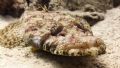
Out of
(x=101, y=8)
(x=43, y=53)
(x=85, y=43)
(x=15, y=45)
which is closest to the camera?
(x=85, y=43)

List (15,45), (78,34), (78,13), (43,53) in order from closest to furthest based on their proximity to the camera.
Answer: (78,34)
(43,53)
(15,45)
(78,13)

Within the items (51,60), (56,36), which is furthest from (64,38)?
(51,60)

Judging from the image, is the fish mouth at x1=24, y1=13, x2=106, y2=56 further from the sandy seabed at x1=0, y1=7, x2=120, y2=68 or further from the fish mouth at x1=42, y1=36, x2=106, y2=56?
the sandy seabed at x1=0, y1=7, x2=120, y2=68

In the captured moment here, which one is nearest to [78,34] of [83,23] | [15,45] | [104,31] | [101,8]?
[83,23]

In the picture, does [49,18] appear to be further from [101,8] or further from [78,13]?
[101,8]

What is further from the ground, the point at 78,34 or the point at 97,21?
the point at 78,34

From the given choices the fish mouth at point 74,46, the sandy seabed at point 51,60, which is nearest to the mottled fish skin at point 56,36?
the fish mouth at point 74,46

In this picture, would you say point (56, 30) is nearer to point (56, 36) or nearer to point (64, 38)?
point (56, 36)

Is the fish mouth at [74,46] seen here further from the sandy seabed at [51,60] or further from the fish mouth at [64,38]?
the sandy seabed at [51,60]
